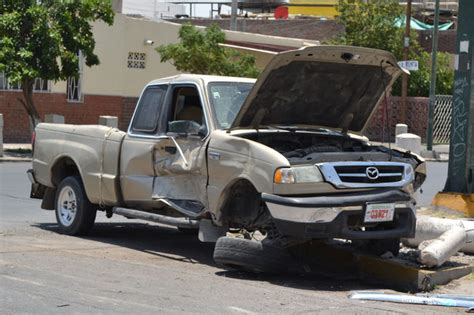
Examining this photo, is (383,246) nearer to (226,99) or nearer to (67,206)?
(226,99)

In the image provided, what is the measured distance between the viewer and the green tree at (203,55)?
3147 cm

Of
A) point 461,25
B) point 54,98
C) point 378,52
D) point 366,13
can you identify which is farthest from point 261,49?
point 378,52

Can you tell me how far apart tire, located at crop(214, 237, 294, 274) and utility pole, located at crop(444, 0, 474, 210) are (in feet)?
12.8

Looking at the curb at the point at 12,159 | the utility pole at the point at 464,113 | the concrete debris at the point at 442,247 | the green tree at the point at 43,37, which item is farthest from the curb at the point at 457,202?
the green tree at the point at 43,37

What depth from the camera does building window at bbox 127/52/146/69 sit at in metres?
33.9

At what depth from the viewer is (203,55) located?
31.4 metres

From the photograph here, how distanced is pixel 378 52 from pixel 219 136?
194cm

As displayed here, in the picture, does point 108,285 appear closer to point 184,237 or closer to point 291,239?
point 291,239

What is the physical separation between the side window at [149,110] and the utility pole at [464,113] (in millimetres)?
4061

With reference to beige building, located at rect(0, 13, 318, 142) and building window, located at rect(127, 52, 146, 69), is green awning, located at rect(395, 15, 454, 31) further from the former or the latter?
building window, located at rect(127, 52, 146, 69)

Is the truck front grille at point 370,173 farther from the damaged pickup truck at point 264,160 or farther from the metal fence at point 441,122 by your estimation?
the metal fence at point 441,122

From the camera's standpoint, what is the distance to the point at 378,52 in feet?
31.1

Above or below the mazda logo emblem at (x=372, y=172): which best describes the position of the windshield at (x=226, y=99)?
above

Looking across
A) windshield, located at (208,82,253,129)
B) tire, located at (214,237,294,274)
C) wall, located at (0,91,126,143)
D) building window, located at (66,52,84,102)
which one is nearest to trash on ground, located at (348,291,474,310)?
tire, located at (214,237,294,274)
